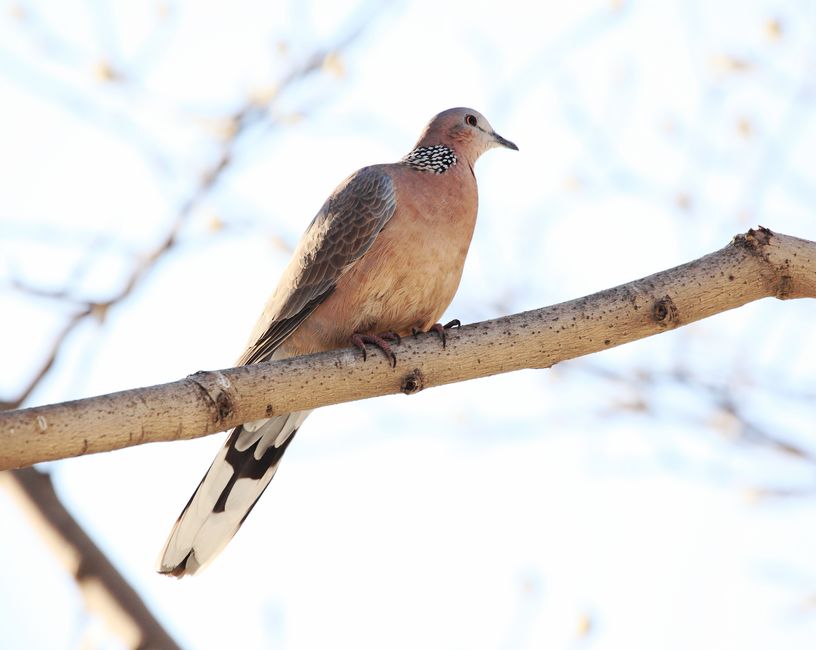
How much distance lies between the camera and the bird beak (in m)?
5.50

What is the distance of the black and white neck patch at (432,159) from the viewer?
4773 mm

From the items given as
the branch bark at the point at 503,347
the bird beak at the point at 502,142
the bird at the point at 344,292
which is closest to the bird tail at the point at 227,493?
the bird at the point at 344,292

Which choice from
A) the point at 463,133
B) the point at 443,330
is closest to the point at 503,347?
the point at 443,330

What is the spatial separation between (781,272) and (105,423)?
2131mm

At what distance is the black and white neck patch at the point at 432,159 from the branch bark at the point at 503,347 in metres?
1.42

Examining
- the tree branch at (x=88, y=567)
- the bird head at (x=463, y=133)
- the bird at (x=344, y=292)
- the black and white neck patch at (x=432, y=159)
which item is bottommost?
the tree branch at (x=88, y=567)

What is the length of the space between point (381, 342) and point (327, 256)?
0.86 metres

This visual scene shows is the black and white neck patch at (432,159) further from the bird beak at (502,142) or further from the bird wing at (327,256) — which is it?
the bird beak at (502,142)

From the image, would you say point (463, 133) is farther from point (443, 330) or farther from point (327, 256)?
point (443, 330)

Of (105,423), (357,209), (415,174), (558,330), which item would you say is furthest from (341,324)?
(105,423)

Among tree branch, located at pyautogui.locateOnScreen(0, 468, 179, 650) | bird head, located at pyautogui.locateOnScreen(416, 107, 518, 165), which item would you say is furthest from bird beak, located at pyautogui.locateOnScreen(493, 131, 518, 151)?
tree branch, located at pyautogui.locateOnScreen(0, 468, 179, 650)

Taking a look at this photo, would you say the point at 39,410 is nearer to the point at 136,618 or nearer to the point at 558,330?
the point at 136,618

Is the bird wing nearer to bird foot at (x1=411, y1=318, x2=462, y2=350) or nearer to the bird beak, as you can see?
bird foot at (x1=411, y1=318, x2=462, y2=350)

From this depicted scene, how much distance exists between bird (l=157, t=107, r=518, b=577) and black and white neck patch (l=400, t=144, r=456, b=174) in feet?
0.19
